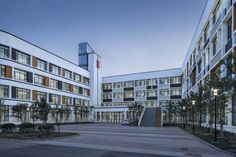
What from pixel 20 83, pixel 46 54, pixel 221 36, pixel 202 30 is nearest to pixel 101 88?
pixel 46 54

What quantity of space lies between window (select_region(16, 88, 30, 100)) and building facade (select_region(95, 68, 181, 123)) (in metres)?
34.0

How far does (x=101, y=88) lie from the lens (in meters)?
95.5

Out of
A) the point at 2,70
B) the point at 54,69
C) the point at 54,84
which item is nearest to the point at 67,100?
the point at 54,84

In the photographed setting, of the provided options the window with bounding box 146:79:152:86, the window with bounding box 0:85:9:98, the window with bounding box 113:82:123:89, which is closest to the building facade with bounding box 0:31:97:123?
the window with bounding box 0:85:9:98

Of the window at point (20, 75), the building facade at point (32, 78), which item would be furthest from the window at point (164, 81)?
the window at point (20, 75)

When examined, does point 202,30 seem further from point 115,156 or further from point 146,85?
point 146,85

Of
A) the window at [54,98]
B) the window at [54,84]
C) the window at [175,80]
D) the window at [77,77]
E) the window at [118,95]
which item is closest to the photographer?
the window at [54,98]

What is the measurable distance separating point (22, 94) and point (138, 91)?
44599 mm

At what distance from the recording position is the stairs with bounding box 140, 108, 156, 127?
5616cm

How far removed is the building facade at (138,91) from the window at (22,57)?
118ft

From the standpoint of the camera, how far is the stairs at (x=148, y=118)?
56159 millimetres

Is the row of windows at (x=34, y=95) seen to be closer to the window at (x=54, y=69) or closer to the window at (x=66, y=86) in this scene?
the window at (x=66, y=86)

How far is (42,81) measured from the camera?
6184 centimetres

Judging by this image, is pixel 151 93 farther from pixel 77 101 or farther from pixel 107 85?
pixel 77 101
